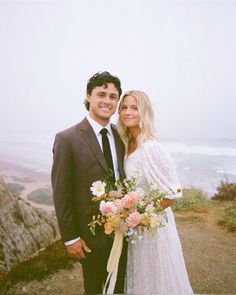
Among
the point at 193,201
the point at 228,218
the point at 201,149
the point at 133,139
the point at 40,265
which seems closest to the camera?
the point at 133,139

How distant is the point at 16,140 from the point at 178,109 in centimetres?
148

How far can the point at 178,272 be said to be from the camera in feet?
6.48

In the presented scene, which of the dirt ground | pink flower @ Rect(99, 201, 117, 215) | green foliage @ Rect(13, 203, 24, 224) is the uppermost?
pink flower @ Rect(99, 201, 117, 215)

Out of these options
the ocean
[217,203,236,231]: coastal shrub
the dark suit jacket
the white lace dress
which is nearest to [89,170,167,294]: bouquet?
the dark suit jacket

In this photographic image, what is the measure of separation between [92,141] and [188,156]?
1310 millimetres

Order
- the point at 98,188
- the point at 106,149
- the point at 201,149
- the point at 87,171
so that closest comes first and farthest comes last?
the point at 98,188, the point at 87,171, the point at 106,149, the point at 201,149

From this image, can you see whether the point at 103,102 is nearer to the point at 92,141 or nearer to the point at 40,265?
the point at 92,141

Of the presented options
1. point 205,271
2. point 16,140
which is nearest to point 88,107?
point 16,140

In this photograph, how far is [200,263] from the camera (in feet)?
9.39

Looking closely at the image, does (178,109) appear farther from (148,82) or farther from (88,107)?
(88,107)

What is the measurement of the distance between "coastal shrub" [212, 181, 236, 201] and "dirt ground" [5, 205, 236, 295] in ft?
0.38

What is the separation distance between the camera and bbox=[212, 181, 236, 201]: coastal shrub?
2984 mm

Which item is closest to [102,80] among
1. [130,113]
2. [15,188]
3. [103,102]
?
[103,102]

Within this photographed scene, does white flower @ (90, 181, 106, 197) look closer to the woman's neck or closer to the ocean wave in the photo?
the woman's neck
